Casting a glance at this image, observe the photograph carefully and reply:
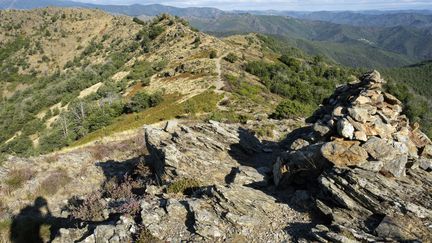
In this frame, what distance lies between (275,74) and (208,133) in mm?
57587

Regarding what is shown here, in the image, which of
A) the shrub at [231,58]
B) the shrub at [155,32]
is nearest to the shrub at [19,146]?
the shrub at [231,58]

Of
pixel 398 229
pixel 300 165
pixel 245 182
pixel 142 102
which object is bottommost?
pixel 142 102

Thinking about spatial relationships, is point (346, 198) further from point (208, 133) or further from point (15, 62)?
point (15, 62)

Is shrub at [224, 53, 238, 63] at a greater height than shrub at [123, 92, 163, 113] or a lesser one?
greater

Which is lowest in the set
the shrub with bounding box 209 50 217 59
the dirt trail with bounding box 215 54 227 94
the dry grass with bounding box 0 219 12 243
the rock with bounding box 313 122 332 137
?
the dirt trail with bounding box 215 54 227 94

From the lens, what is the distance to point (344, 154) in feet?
45.6

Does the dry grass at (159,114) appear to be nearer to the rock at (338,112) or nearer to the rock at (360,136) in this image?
the rock at (338,112)

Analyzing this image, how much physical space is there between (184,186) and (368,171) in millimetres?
7795

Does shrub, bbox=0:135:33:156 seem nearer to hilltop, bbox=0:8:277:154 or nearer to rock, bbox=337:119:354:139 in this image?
hilltop, bbox=0:8:277:154

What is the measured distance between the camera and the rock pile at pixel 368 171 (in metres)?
11.3

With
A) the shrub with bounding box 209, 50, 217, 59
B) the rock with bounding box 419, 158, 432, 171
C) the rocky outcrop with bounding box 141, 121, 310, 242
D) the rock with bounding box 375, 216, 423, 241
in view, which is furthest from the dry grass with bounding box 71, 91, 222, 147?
the rock with bounding box 375, 216, 423, 241

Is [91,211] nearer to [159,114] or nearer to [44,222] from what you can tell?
[44,222]

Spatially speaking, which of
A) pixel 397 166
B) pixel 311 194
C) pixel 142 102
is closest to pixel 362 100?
pixel 397 166

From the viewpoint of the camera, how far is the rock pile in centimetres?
1130
